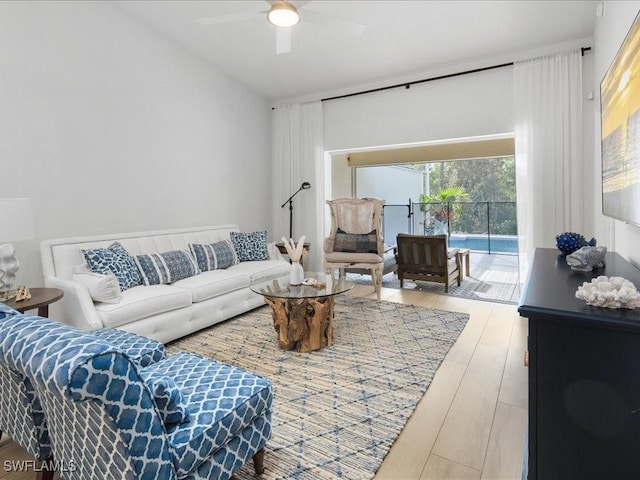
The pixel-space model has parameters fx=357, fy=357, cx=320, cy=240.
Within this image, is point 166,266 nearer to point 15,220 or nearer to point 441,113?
point 15,220

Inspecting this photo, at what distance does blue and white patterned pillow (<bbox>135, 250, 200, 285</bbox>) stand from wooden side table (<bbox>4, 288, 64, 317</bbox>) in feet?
2.33

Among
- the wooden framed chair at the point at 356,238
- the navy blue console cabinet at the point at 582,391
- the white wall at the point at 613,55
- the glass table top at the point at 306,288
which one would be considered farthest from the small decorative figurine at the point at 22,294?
the white wall at the point at 613,55

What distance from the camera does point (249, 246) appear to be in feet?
14.1

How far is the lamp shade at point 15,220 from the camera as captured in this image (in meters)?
2.21

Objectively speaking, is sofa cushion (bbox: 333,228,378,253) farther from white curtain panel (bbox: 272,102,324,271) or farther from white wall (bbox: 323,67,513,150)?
white wall (bbox: 323,67,513,150)

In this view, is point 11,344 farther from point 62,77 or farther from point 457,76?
point 457,76

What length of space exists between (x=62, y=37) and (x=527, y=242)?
4.93 m

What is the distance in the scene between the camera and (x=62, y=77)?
307cm

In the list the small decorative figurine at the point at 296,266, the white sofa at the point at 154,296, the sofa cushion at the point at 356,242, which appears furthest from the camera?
the sofa cushion at the point at 356,242

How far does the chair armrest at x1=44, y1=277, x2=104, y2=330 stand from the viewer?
243cm

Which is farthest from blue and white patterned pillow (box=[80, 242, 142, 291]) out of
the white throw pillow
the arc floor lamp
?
the arc floor lamp

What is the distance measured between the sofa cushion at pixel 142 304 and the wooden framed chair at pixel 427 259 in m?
2.80

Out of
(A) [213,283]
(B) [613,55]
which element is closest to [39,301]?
(A) [213,283]
